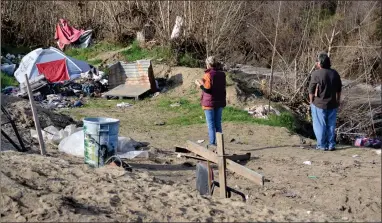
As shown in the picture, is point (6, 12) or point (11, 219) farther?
point (6, 12)

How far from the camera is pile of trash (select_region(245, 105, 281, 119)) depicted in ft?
41.9

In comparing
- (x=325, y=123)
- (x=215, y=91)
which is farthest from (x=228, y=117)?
(x=215, y=91)

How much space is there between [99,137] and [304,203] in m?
2.81

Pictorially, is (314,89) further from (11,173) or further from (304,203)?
(11,173)

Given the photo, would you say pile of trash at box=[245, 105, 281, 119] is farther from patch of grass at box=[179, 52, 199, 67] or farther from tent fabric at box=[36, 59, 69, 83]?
tent fabric at box=[36, 59, 69, 83]

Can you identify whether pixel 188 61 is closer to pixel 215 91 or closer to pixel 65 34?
pixel 65 34

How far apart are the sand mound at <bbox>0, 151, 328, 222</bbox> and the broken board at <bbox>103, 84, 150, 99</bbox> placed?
9.53m

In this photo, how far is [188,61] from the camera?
17391mm

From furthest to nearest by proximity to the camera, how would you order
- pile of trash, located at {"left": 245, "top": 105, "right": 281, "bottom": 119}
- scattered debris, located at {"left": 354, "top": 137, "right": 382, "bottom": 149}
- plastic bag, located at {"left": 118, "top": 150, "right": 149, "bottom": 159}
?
pile of trash, located at {"left": 245, "top": 105, "right": 281, "bottom": 119} → scattered debris, located at {"left": 354, "top": 137, "right": 382, "bottom": 149} → plastic bag, located at {"left": 118, "top": 150, "right": 149, "bottom": 159}

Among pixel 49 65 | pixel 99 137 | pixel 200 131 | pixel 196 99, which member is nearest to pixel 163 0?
pixel 49 65

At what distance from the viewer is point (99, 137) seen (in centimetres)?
743

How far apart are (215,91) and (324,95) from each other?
5.80ft

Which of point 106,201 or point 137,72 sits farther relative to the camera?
point 137,72

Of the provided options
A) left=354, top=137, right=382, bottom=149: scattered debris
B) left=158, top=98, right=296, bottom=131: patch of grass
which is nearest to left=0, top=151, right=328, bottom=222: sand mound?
left=158, top=98, right=296, bottom=131: patch of grass
